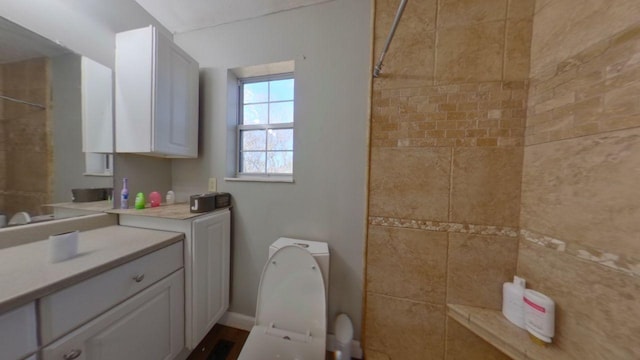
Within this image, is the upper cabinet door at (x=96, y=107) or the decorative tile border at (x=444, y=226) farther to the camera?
the upper cabinet door at (x=96, y=107)

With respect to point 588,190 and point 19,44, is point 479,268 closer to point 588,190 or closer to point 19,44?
point 588,190

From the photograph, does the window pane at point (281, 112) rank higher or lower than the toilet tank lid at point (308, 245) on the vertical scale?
higher

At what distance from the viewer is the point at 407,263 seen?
3.43 ft

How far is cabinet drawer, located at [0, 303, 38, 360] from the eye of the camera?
496 millimetres

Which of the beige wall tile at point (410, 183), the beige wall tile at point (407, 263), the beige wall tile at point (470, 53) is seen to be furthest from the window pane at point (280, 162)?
the beige wall tile at point (470, 53)

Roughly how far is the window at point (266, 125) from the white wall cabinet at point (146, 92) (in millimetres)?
469

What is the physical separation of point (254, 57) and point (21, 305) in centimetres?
158

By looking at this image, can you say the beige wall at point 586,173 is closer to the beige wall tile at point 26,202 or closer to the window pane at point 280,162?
the window pane at point 280,162

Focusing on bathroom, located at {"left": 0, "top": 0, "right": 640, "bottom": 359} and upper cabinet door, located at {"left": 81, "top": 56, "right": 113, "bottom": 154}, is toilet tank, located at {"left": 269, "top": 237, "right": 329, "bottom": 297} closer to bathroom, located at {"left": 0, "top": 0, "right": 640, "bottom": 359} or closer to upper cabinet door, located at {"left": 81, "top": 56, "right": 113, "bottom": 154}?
bathroom, located at {"left": 0, "top": 0, "right": 640, "bottom": 359}

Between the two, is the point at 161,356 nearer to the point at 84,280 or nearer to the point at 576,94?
the point at 84,280

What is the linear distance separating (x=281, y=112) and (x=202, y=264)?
121 cm

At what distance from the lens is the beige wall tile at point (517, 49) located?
903mm

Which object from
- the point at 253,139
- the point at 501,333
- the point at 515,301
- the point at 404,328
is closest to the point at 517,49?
the point at 515,301

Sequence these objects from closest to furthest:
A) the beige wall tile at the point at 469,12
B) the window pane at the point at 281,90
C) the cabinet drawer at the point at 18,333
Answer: the cabinet drawer at the point at 18,333 < the beige wall tile at the point at 469,12 < the window pane at the point at 281,90
